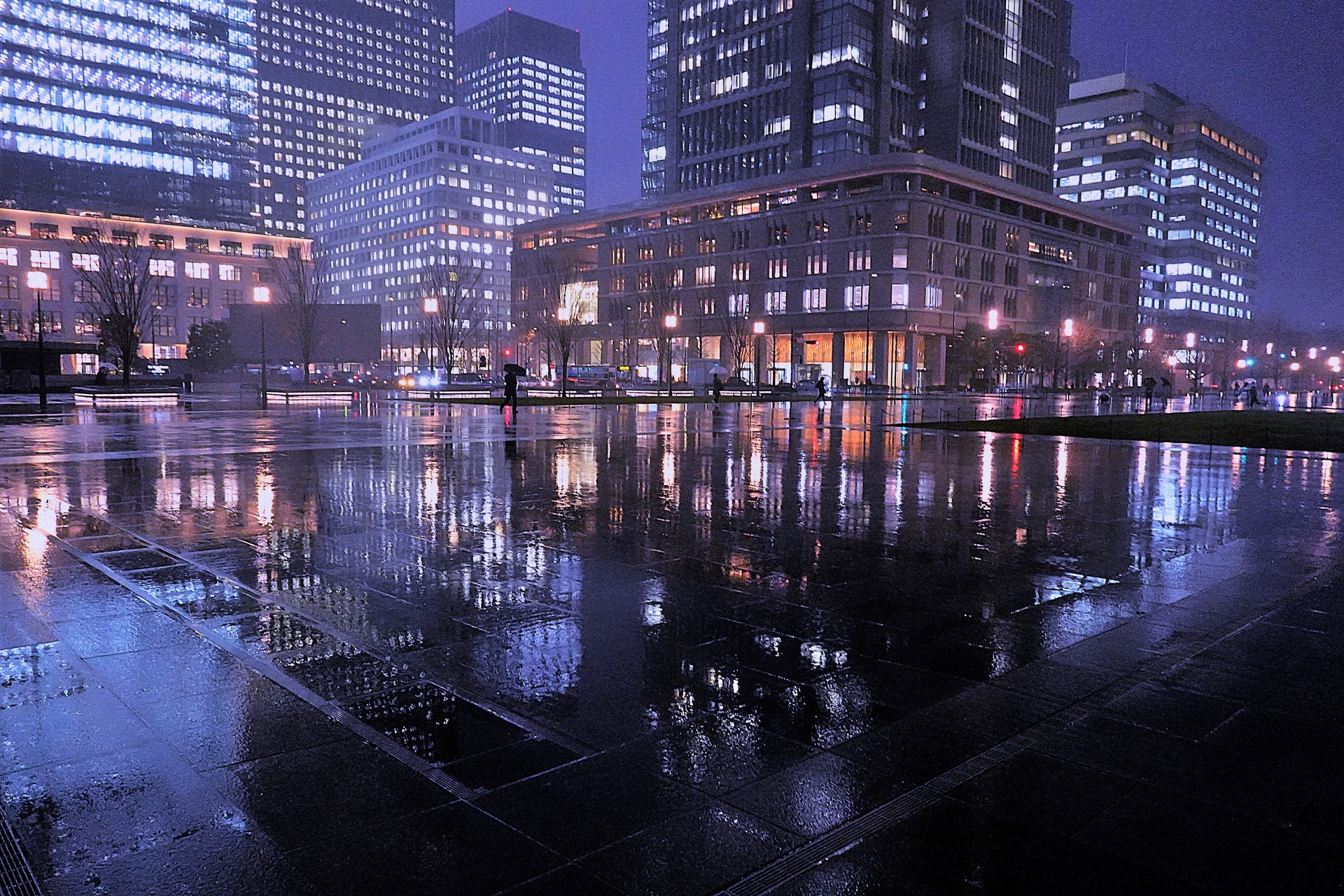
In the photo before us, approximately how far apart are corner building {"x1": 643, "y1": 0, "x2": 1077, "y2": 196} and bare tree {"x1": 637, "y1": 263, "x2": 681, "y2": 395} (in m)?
14.7

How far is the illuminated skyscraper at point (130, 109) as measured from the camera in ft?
357

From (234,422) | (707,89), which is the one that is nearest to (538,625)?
(234,422)

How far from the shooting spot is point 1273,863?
305cm

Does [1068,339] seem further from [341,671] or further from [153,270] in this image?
[153,270]

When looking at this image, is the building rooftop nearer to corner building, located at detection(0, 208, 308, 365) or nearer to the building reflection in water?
corner building, located at detection(0, 208, 308, 365)

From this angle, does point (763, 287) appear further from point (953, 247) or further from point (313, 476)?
point (313, 476)

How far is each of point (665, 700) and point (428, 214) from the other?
165 metres

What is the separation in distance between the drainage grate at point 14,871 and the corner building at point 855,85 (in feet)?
345

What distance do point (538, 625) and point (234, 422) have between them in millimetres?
25833

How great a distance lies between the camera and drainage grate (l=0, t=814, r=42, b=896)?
2873 millimetres

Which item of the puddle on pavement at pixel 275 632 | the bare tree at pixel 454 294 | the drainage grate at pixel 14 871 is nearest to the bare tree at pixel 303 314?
the bare tree at pixel 454 294

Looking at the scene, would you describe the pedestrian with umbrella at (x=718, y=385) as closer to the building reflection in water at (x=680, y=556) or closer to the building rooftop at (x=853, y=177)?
the building rooftop at (x=853, y=177)

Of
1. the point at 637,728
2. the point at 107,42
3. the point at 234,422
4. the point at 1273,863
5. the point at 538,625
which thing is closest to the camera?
the point at 1273,863

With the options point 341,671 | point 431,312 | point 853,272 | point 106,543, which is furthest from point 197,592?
point 431,312
